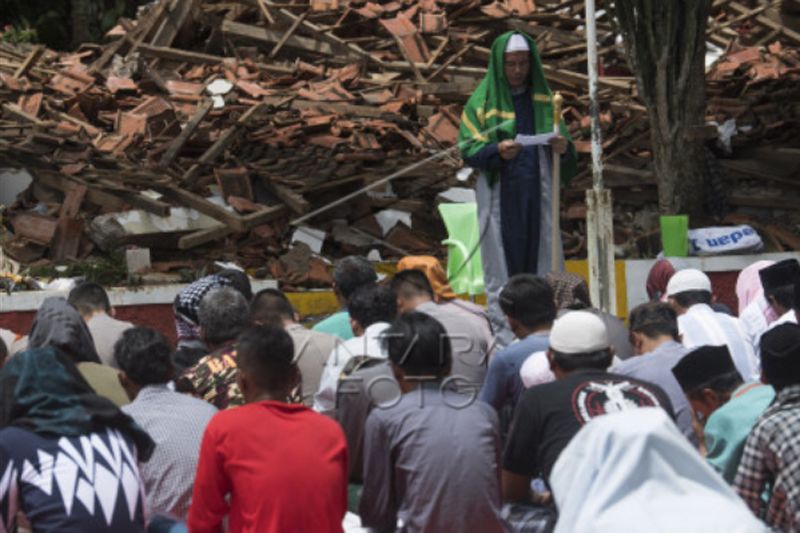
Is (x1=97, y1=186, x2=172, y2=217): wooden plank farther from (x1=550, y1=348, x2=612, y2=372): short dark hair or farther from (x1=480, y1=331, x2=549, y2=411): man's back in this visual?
(x1=550, y1=348, x2=612, y2=372): short dark hair

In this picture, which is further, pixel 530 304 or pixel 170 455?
pixel 530 304

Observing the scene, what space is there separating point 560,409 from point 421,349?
590 mm

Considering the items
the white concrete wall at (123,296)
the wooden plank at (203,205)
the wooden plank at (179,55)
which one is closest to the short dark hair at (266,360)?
the white concrete wall at (123,296)

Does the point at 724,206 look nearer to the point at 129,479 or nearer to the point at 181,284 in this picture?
the point at 181,284

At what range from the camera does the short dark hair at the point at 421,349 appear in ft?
19.0

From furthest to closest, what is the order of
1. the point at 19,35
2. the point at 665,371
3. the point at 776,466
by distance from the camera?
the point at 19,35 < the point at 665,371 < the point at 776,466

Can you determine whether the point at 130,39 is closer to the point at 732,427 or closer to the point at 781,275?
the point at 781,275

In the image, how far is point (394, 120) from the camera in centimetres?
1416

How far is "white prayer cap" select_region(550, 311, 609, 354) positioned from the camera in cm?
583

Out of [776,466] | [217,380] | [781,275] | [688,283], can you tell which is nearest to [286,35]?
[688,283]

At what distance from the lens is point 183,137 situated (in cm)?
1337

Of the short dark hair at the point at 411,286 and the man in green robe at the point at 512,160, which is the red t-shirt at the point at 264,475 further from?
the man in green robe at the point at 512,160

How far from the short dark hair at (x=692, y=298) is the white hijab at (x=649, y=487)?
434 cm

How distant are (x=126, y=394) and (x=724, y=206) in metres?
8.12
